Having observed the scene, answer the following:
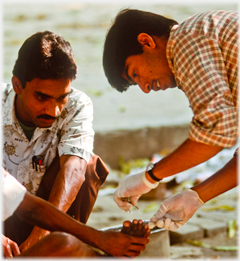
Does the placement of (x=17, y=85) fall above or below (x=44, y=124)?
above

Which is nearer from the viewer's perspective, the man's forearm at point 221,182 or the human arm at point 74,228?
the human arm at point 74,228

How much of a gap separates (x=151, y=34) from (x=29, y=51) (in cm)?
90

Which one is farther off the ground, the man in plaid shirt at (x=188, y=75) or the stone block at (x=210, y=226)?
the man in plaid shirt at (x=188, y=75)

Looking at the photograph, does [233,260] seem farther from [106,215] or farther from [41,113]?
[41,113]

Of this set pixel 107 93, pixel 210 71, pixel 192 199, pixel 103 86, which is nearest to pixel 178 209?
pixel 192 199

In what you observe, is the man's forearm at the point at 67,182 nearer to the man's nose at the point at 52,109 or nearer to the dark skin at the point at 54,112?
the dark skin at the point at 54,112

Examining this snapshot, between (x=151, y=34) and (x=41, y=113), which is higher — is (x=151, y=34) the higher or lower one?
the higher one

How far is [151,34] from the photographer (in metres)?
1.80

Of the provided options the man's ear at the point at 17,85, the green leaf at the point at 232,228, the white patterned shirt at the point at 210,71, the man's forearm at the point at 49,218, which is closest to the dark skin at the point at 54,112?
the man's ear at the point at 17,85

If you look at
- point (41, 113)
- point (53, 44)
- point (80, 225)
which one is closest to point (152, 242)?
point (80, 225)

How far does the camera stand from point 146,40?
178 centimetres

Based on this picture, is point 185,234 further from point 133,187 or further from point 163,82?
point 163,82

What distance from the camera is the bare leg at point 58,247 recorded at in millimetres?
1540

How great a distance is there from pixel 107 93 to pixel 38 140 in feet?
11.7
